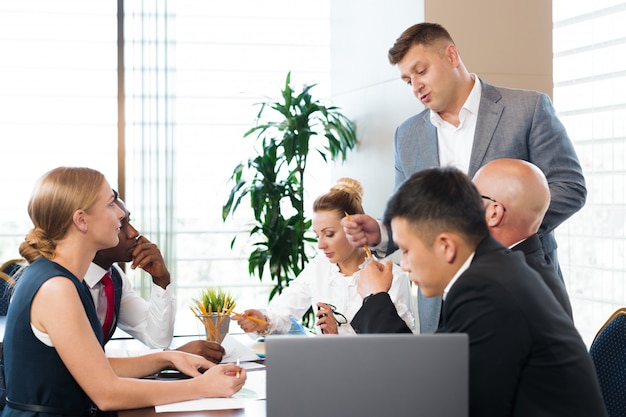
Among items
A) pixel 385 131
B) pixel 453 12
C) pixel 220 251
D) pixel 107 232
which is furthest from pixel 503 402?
pixel 220 251

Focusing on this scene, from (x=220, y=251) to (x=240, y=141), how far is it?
827 millimetres

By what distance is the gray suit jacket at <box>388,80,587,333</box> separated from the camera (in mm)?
2418

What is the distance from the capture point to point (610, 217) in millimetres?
4129

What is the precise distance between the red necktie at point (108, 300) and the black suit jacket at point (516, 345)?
1.39m

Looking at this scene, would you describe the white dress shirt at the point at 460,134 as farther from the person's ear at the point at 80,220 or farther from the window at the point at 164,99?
the window at the point at 164,99

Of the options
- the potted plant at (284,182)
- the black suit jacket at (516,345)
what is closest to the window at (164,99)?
the potted plant at (284,182)

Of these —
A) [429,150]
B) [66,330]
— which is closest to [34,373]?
[66,330]

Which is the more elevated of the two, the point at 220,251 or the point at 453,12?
the point at 453,12

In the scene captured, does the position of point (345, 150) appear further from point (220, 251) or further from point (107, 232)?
point (107, 232)

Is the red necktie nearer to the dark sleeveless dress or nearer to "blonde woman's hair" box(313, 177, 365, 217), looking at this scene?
the dark sleeveless dress

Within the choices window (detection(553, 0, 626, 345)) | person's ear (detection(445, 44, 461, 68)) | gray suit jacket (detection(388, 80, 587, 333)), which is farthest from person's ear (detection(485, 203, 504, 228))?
window (detection(553, 0, 626, 345))

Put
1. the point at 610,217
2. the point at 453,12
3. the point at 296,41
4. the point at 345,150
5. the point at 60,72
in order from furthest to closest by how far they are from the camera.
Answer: the point at 296,41 → the point at 60,72 → the point at 345,150 → the point at 610,217 → the point at 453,12

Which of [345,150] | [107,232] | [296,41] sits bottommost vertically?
[107,232]

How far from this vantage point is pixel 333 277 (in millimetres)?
2988
